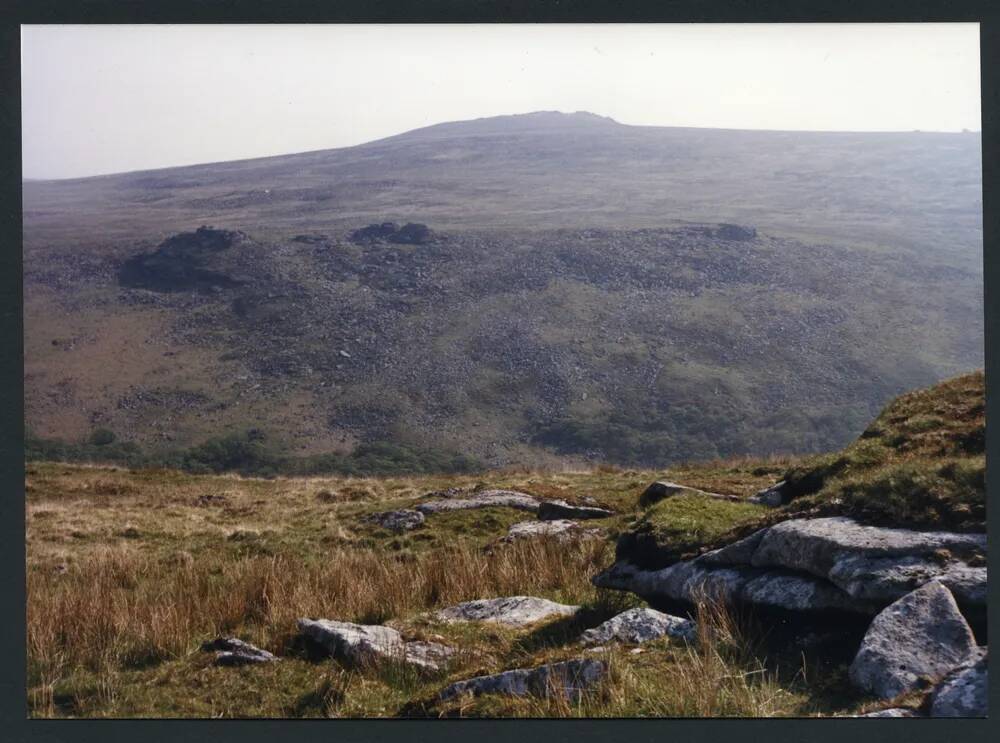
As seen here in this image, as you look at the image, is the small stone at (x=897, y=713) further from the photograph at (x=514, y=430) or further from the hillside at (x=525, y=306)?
the hillside at (x=525, y=306)

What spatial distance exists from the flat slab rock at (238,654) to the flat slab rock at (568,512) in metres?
8.69

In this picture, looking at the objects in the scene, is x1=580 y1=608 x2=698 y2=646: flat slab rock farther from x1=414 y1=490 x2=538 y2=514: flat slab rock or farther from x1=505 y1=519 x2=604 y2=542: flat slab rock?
x1=414 y1=490 x2=538 y2=514: flat slab rock

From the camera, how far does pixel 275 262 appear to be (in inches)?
A: 5295

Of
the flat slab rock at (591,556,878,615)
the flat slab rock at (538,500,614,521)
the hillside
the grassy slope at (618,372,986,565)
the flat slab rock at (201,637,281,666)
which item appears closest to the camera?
the flat slab rock at (591,556,878,615)

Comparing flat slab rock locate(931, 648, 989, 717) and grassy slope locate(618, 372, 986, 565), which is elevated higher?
grassy slope locate(618, 372, 986, 565)

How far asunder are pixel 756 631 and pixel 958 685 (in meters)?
1.57

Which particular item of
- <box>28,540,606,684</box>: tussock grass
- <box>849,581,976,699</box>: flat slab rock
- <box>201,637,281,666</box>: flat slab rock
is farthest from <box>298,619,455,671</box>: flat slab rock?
<box>849,581,976,699</box>: flat slab rock

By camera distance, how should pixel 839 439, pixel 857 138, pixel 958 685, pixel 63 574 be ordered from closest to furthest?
pixel 958 685 → pixel 63 574 → pixel 839 439 → pixel 857 138

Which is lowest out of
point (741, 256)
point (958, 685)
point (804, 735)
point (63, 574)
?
point (63, 574)

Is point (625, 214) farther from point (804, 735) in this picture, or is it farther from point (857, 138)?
point (804, 735)

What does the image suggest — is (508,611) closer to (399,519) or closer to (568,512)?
(568,512)

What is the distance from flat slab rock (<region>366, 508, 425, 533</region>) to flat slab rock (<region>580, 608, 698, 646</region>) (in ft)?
37.4

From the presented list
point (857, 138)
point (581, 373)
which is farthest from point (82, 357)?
point (857, 138)

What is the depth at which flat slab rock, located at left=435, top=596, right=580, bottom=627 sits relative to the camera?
9.18m
